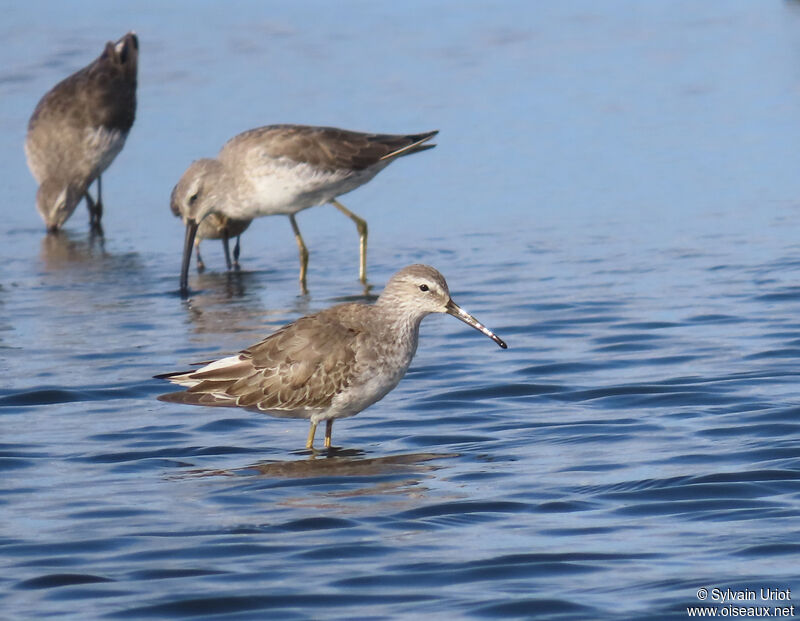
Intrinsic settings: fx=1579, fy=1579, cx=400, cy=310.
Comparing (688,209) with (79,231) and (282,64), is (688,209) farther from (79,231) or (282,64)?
(282,64)

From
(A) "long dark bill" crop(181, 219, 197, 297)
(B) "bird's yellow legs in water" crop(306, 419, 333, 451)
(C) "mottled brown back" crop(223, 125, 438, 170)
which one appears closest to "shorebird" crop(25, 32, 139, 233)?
(A) "long dark bill" crop(181, 219, 197, 297)

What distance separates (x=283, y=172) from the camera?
13.9 metres

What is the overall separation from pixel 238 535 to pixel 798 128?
11.8 m

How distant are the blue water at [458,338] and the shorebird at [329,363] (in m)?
0.28

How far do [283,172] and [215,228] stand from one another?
1.28 m

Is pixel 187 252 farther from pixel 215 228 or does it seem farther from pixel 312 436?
pixel 312 436

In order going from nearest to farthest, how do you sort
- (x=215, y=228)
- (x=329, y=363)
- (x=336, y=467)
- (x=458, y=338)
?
(x=336, y=467)
(x=329, y=363)
(x=458, y=338)
(x=215, y=228)

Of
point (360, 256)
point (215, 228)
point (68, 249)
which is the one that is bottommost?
point (68, 249)

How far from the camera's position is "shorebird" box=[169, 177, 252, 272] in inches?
574
